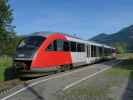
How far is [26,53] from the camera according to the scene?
20.5m

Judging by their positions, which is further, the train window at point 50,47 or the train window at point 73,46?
the train window at point 73,46

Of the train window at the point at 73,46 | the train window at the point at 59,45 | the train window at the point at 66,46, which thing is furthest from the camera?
the train window at the point at 73,46

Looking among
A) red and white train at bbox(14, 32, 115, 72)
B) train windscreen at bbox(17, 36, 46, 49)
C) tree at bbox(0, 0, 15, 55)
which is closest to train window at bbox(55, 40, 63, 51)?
red and white train at bbox(14, 32, 115, 72)

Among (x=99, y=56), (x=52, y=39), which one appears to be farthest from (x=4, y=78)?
(x=99, y=56)

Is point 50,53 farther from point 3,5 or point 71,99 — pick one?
point 3,5

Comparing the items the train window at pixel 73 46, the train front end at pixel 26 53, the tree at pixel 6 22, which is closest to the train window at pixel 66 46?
the train window at pixel 73 46

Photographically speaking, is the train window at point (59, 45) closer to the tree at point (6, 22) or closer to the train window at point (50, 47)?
the train window at point (50, 47)

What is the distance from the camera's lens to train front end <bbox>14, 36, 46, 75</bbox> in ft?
66.2

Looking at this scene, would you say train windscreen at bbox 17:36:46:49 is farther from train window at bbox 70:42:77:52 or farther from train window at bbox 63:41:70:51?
train window at bbox 70:42:77:52

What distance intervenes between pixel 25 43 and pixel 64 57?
154 inches

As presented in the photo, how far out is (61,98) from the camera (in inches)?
484

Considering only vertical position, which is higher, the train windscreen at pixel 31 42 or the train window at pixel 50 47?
the train windscreen at pixel 31 42

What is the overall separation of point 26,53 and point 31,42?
1.24 meters

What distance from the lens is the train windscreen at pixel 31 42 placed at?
69.4 feet
